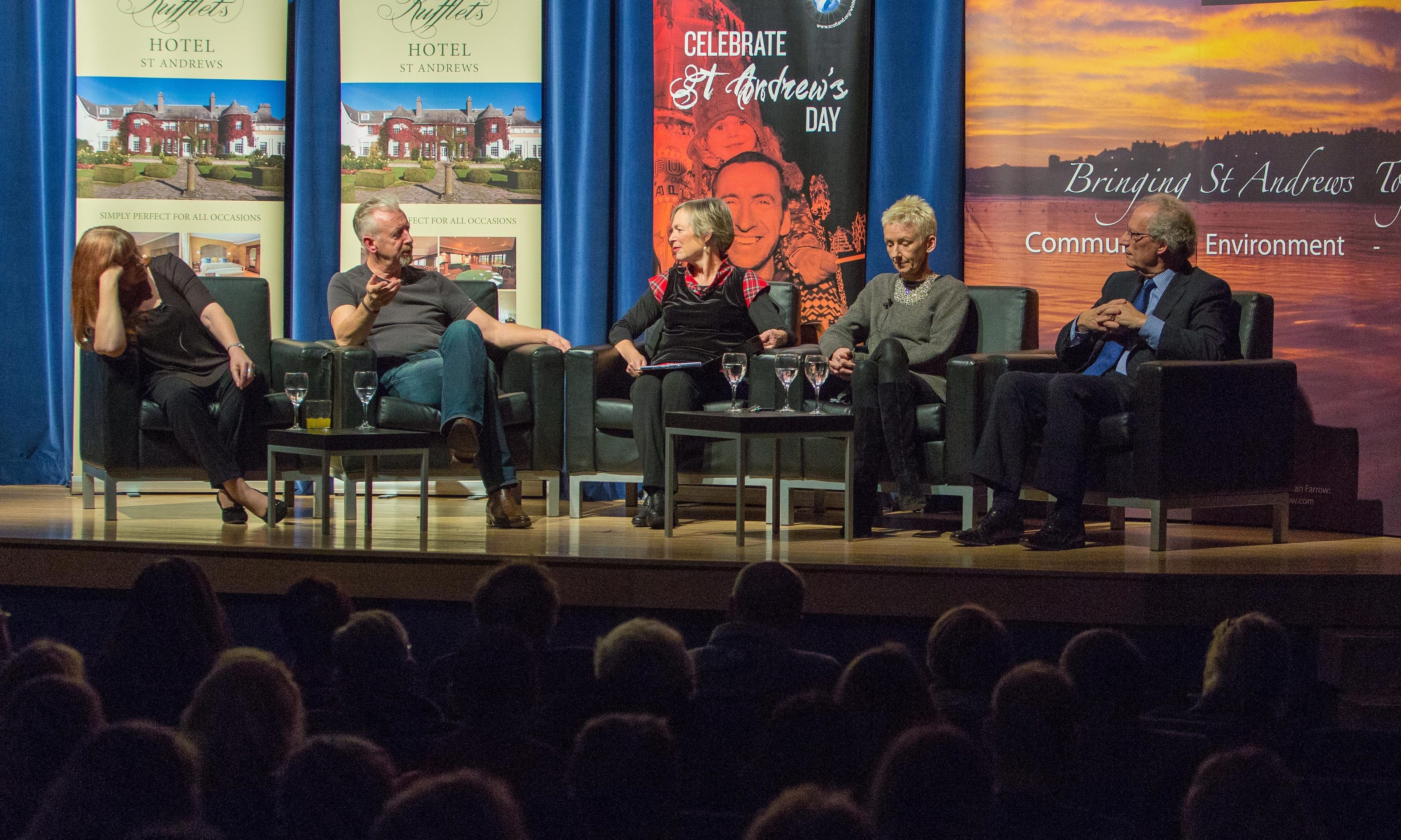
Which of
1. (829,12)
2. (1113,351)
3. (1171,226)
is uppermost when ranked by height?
(829,12)

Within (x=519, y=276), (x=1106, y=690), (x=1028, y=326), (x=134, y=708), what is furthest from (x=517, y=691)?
(x=519, y=276)

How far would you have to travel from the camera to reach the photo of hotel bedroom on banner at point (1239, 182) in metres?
4.52

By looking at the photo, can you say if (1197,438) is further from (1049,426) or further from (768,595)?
(768,595)

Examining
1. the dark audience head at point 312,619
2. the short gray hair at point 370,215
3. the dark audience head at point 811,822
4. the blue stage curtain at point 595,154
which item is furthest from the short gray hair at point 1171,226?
the dark audience head at point 811,822

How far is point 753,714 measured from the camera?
1978 millimetres

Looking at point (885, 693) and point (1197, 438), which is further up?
point (1197, 438)

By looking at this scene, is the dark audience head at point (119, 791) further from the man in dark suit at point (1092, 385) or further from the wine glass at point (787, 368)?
the man in dark suit at point (1092, 385)

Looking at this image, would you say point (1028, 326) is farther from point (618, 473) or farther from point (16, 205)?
point (16, 205)

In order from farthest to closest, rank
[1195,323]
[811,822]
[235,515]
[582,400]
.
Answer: [582,400]
[235,515]
[1195,323]
[811,822]

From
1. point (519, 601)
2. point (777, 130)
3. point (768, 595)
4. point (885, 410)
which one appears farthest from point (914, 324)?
point (519, 601)

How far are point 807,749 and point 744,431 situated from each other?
211 centimetres

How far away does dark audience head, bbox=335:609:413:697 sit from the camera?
6.63 feet

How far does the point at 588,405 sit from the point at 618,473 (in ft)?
0.84

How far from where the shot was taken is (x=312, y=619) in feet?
8.35
